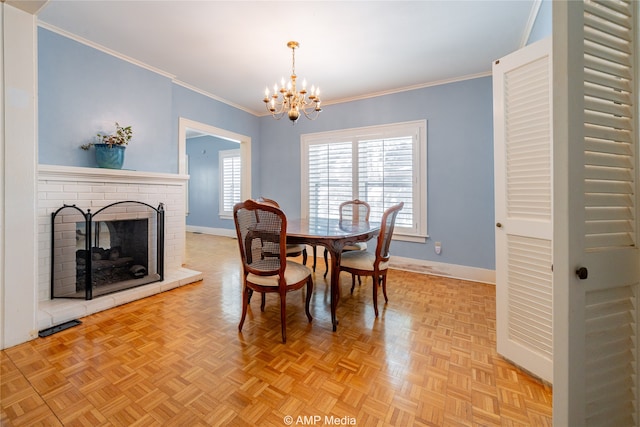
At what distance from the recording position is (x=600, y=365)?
754 millimetres

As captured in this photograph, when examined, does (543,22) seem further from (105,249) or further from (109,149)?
→ (105,249)

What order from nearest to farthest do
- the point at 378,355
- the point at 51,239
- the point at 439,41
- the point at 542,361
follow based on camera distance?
the point at 542,361, the point at 378,355, the point at 51,239, the point at 439,41

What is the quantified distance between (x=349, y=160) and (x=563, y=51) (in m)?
3.54

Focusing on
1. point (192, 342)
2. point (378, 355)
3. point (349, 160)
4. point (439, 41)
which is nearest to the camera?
point (378, 355)

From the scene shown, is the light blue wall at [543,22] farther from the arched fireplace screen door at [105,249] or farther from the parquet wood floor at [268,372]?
the arched fireplace screen door at [105,249]

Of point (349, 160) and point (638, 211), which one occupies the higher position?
point (349, 160)

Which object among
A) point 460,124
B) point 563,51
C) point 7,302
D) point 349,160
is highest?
point 460,124

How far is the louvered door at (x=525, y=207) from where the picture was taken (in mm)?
1459

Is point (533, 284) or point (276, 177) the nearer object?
point (533, 284)

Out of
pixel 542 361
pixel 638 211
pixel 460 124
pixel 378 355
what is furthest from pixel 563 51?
pixel 460 124

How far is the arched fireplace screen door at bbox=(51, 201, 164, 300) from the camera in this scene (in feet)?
7.95

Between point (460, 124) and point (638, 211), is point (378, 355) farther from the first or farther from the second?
point (460, 124)

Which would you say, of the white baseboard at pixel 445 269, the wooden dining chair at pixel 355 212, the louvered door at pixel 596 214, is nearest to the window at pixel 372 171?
the white baseboard at pixel 445 269

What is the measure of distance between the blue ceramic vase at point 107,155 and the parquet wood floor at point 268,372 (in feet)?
4.81
